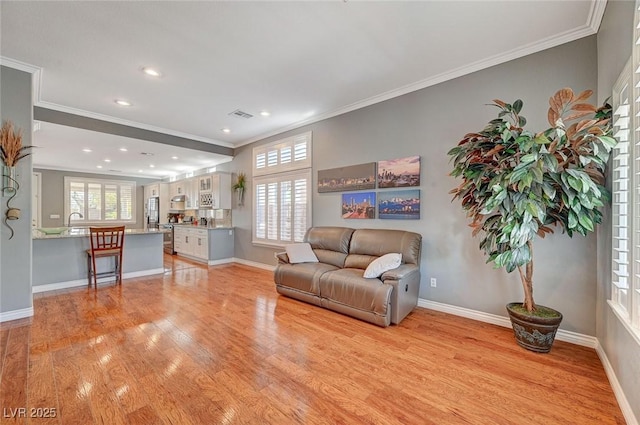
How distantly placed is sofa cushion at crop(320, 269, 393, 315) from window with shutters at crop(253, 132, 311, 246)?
170 cm

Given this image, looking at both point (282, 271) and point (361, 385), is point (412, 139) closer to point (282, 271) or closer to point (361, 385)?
point (282, 271)

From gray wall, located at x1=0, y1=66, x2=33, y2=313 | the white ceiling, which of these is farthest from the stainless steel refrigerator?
gray wall, located at x1=0, y1=66, x2=33, y2=313

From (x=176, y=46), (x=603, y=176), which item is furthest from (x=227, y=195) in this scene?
(x=603, y=176)

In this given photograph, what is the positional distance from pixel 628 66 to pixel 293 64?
277 cm

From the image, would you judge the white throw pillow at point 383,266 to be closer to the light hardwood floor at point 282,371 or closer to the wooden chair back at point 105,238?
the light hardwood floor at point 282,371

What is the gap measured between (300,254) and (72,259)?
382cm

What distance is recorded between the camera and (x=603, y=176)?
6.79 ft

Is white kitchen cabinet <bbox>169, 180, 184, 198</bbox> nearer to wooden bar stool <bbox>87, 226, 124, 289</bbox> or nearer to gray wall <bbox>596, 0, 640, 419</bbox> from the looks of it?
wooden bar stool <bbox>87, 226, 124, 289</bbox>

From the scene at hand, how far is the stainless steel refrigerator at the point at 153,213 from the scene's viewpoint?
29.9 feet

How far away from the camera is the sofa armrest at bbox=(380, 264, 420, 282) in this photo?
2820 mm

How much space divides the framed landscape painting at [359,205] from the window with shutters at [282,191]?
2.74 ft

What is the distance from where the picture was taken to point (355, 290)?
2.99m

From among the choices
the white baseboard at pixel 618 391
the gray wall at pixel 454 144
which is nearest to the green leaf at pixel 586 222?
Answer: the gray wall at pixel 454 144

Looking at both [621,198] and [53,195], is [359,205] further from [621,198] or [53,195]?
[53,195]
